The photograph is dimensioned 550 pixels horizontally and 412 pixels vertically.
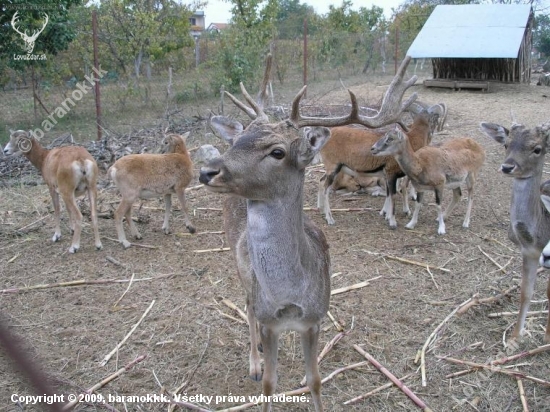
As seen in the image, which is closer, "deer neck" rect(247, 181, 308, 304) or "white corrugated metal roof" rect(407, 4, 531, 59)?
"deer neck" rect(247, 181, 308, 304)

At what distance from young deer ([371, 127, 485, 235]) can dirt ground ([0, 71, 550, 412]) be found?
0.42 m

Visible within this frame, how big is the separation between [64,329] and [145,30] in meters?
12.8

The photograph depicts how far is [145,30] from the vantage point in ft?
50.6

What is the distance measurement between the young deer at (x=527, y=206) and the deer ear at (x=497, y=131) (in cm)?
28

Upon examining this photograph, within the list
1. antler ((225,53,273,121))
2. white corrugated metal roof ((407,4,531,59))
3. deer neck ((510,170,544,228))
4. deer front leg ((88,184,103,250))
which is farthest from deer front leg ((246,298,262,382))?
white corrugated metal roof ((407,4,531,59))

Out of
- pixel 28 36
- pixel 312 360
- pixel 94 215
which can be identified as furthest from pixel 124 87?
pixel 312 360

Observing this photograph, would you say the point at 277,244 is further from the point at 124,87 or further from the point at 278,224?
the point at 124,87

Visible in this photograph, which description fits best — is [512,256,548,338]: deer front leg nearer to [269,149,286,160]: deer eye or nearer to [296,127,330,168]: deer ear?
[296,127,330,168]: deer ear

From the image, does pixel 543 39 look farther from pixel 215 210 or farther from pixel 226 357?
pixel 226 357

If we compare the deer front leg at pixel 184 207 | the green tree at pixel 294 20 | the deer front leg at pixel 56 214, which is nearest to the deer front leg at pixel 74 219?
the deer front leg at pixel 56 214

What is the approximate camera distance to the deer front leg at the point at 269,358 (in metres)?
3.11

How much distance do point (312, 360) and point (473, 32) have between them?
1883cm

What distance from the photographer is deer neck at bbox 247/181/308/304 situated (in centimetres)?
277

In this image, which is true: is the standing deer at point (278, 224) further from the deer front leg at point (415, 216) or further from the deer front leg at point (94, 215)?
the deer front leg at point (415, 216)
